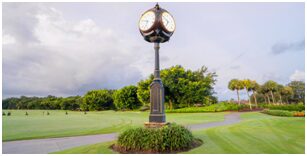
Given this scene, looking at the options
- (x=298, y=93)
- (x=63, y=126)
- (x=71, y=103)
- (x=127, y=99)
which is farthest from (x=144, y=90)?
(x=298, y=93)

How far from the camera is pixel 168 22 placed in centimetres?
773

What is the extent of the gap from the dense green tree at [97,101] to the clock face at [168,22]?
53621 mm

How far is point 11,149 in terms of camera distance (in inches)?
314

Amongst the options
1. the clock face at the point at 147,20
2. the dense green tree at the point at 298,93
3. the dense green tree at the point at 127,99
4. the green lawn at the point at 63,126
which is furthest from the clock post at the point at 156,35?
the dense green tree at the point at 298,93

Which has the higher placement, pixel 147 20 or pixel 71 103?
pixel 71 103

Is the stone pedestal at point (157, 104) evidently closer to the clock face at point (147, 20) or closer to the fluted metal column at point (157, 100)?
the fluted metal column at point (157, 100)

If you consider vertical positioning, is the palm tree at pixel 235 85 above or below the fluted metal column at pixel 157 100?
above

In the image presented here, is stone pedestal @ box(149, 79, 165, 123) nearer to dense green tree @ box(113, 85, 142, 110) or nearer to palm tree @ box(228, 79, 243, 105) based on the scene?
palm tree @ box(228, 79, 243, 105)

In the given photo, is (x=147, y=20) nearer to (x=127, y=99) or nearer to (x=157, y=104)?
(x=157, y=104)

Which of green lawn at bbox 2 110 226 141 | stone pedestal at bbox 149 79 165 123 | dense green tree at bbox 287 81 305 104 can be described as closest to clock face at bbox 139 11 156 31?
stone pedestal at bbox 149 79 165 123

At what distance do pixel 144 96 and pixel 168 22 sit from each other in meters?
32.3

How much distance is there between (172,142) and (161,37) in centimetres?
313

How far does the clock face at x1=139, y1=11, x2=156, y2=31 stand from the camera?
749cm

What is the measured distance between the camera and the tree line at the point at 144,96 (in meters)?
39.4
